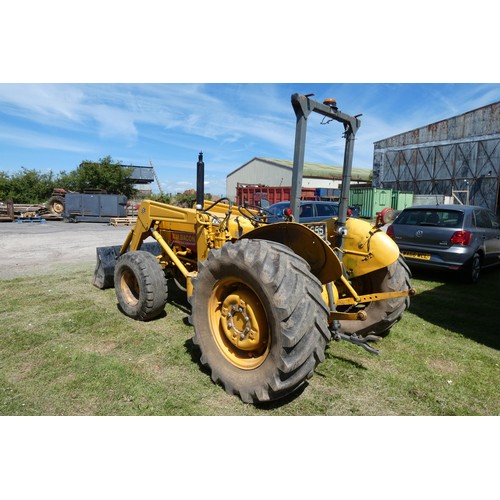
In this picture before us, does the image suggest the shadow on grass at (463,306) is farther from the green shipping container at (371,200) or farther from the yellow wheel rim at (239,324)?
the green shipping container at (371,200)

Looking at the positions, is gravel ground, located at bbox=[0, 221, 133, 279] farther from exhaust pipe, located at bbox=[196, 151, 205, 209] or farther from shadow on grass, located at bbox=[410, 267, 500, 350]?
shadow on grass, located at bbox=[410, 267, 500, 350]

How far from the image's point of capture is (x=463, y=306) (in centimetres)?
548

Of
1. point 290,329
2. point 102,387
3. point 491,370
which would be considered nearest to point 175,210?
point 102,387

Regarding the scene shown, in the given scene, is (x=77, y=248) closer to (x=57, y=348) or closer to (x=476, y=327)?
(x=57, y=348)

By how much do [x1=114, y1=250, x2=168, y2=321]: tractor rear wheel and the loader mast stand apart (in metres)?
2.13

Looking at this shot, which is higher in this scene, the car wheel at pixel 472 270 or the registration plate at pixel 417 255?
the registration plate at pixel 417 255

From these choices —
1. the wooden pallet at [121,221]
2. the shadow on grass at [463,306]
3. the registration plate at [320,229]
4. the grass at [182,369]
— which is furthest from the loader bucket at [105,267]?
the wooden pallet at [121,221]

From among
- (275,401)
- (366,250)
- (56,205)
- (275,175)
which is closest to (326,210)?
(366,250)

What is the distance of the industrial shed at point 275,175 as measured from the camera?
38.5 meters

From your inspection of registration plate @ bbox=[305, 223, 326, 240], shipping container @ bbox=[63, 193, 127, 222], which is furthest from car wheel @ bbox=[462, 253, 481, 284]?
shipping container @ bbox=[63, 193, 127, 222]

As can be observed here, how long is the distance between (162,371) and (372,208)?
23118mm

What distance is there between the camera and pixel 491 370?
11.2ft

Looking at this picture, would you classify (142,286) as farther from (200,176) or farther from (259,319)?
(259,319)

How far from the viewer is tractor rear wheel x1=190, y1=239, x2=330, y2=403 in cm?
245
